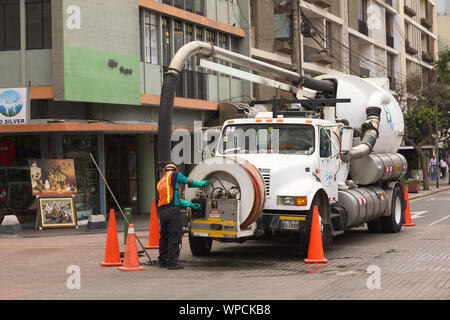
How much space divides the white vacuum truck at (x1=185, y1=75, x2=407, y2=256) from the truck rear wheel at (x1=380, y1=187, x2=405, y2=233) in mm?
556

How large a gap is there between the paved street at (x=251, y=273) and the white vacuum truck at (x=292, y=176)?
67cm

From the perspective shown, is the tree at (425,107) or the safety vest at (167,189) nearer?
the safety vest at (167,189)

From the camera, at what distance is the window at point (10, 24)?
23.0 meters

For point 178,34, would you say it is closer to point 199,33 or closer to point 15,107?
point 199,33

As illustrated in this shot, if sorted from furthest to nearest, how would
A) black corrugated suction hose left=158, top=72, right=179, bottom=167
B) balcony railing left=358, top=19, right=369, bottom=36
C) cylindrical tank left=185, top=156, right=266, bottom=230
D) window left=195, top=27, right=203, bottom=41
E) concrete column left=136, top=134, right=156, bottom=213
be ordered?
1. balcony railing left=358, top=19, right=369, bottom=36
2. window left=195, top=27, right=203, bottom=41
3. concrete column left=136, top=134, right=156, bottom=213
4. black corrugated suction hose left=158, top=72, right=179, bottom=167
5. cylindrical tank left=185, top=156, right=266, bottom=230

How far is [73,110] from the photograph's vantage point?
23.6 metres

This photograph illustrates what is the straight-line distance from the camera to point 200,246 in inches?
572

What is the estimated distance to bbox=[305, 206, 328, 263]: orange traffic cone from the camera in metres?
13.3

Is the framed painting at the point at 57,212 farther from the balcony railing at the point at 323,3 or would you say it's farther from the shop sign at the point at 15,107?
the balcony railing at the point at 323,3

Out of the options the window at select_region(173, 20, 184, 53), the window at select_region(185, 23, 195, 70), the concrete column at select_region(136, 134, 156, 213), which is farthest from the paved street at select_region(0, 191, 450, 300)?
the window at select_region(185, 23, 195, 70)

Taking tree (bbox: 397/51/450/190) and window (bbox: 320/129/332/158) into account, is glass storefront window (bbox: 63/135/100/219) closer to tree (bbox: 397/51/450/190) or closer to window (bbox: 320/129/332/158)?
window (bbox: 320/129/332/158)

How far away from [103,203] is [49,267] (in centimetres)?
1117

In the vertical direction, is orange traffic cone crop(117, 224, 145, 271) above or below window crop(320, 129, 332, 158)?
below

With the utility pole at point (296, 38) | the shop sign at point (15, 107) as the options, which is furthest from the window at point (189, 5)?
the shop sign at point (15, 107)
